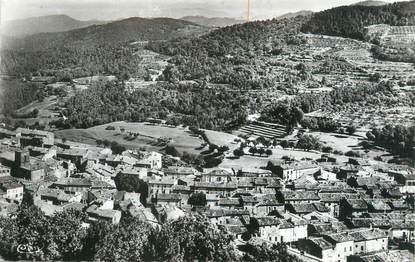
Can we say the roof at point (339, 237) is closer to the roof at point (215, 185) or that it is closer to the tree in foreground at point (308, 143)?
the roof at point (215, 185)

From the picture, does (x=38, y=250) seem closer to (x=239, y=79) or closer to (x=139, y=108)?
(x=139, y=108)

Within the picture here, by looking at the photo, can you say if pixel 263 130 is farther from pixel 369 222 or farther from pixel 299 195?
pixel 369 222

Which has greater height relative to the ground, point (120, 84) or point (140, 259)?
point (120, 84)

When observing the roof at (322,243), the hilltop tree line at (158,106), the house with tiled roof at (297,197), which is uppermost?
the hilltop tree line at (158,106)

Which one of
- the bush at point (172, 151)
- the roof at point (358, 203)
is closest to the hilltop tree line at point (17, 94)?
the bush at point (172, 151)

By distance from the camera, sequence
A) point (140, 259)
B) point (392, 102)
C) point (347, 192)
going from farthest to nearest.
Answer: point (392, 102), point (347, 192), point (140, 259)

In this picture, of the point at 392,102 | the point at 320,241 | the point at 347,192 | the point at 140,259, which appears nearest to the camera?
the point at 140,259

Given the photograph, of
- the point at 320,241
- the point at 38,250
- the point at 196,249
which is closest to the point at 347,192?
the point at 320,241
